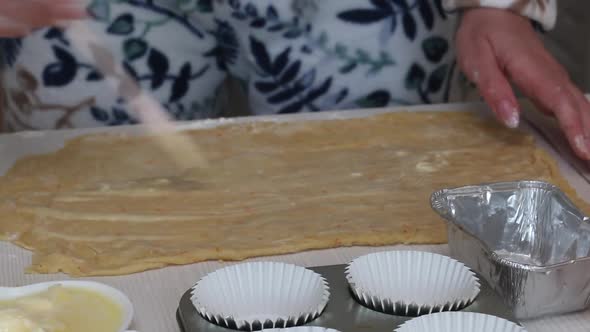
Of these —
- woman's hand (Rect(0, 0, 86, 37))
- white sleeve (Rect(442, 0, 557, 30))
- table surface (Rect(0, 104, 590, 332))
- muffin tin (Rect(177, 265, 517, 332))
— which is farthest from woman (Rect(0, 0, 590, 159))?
muffin tin (Rect(177, 265, 517, 332))

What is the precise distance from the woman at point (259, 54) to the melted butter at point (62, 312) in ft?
1.95

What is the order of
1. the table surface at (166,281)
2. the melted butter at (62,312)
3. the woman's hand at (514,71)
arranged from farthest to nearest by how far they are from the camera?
the woman's hand at (514,71) → the table surface at (166,281) → the melted butter at (62,312)

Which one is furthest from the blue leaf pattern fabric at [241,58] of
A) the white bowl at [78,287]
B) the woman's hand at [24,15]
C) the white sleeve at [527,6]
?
the white bowl at [78,287]

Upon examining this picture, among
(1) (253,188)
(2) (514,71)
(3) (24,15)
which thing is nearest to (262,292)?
(1) (253,188)

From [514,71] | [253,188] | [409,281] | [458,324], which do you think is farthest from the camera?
[514,71]

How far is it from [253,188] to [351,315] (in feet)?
1.05

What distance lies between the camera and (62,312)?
64 centimetres

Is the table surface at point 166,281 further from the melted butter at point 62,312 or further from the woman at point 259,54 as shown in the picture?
the woman at point 259,54

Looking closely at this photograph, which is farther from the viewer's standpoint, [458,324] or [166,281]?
[166,281]

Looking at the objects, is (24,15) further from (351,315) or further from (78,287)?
(351,315)

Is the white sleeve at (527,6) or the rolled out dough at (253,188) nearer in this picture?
the rolled out dough at (253,188)

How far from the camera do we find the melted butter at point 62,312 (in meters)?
0.59

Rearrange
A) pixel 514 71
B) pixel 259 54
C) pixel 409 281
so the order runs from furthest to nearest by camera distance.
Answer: pixel 259 54 → pixel 514 71 → pixel 409 281

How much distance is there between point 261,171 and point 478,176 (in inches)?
9.8
